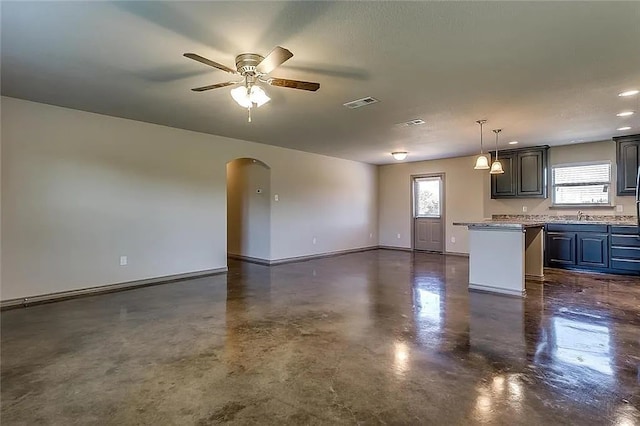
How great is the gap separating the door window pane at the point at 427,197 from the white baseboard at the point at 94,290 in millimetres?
5689

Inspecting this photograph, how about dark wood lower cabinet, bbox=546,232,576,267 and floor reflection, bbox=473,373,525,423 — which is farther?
dark wood lower cabinet, bbox=546,232,576,267

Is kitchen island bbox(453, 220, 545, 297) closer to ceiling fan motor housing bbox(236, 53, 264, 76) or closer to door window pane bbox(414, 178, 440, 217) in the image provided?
ceiling fan motor housing bbox(236, 53, 264, 76)

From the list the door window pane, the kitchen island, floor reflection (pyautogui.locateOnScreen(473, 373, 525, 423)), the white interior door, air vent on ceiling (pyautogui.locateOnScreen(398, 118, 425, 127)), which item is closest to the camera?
floor reflection (pyautogui.locateOnScreen(473, 373, 525, 423))

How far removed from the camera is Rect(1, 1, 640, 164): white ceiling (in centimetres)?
226

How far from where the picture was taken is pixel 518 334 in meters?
3.16

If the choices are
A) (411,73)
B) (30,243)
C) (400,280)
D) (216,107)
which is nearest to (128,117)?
(216,107)

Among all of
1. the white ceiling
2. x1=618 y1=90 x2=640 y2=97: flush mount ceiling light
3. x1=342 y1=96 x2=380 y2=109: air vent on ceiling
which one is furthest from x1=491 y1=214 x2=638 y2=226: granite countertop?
x1=342 y1=96 x2=380 y2=109: air vent on ceiling

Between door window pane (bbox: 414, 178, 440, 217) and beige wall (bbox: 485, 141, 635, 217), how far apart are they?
1.43 metres

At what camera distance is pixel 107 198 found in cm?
475

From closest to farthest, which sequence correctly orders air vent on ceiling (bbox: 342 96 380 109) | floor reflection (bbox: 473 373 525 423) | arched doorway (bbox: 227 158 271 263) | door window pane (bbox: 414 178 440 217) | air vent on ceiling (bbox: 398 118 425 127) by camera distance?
floor reflection (bbox: 473 373 525 423)
air vent on ceiling (bbox: 342 96 380 109)
air vent on ceiling (bbox: 398 118 425 127)
arched doorway (bbox: 227 158 271 263)
door window pane (bbox: 414 178 440 217)

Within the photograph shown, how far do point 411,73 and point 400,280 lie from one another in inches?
Result: 135

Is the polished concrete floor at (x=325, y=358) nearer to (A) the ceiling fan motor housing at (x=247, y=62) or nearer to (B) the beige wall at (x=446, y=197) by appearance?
(A) the ceiling fan motor housing at (x=247, y=62)

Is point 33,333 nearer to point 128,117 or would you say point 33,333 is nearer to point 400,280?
point 128,117

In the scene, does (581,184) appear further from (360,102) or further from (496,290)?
(360,102)
